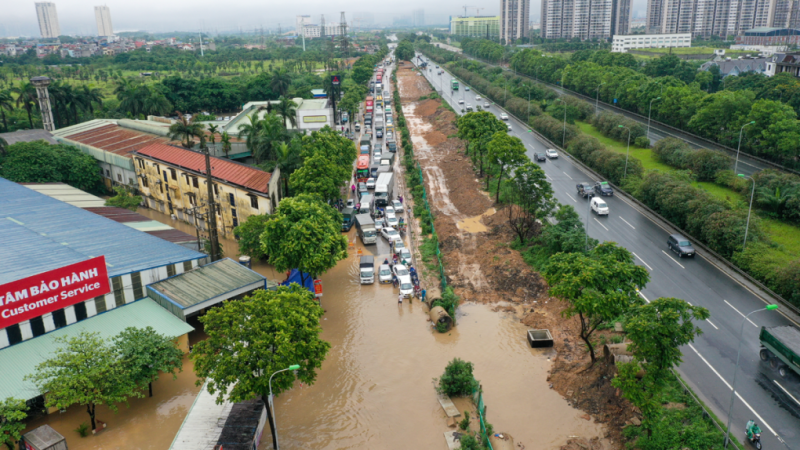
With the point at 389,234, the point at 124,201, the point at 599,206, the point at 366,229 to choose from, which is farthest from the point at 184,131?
the point at 599,206

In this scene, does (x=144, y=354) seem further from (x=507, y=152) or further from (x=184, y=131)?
(x=184, y=131)

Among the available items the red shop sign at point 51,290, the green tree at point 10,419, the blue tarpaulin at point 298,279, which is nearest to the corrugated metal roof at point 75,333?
the red shop sign at point 51,290

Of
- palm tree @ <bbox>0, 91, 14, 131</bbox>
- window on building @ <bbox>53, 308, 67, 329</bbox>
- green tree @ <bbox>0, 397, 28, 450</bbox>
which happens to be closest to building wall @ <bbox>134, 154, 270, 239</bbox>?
window on building @ <bbox>53, 308, 67, 329</bbox>

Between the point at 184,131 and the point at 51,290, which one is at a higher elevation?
the point at 184,131

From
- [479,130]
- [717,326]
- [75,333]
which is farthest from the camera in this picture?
[479,130]

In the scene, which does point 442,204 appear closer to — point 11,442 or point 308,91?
point 11,442

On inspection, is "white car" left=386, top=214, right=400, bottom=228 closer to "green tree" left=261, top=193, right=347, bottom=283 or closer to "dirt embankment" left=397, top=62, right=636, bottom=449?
"dirt embankment" left=397, top=62, right=636, bottom=449
